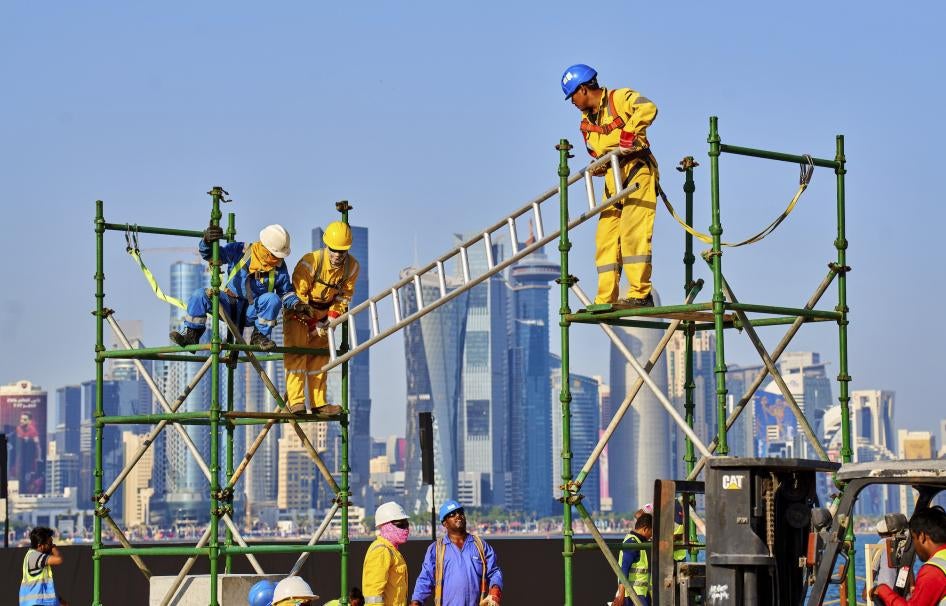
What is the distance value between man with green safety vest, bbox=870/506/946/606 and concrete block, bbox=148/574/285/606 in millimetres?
8321

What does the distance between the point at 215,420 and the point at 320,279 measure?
197 cm

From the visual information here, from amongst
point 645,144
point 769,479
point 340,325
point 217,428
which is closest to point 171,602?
point 217,428

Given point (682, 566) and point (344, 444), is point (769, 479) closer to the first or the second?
point (682, 566)

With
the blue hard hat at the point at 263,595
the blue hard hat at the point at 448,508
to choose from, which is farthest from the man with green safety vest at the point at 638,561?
the blue hard hat at the point at 263,595

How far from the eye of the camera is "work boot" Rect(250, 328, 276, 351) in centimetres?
1775

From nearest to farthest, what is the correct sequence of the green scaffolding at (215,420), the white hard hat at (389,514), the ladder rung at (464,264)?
the white hard hat at (389,514)
the ladder rung at (464,264)
the green scaffolding at (215,420)

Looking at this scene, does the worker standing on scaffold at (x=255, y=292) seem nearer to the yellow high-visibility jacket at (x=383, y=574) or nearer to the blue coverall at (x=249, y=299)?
the blue coverall at (x=249, y=299)

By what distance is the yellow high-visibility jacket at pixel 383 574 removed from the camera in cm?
1412

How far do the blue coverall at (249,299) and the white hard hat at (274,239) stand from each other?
0.84 ft

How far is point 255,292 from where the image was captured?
18.4 m

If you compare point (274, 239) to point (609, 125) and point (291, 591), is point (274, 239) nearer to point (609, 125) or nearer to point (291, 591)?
point (609, 125)

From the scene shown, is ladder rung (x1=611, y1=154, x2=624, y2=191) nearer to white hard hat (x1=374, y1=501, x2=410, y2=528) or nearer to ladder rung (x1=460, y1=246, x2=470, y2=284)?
ladder rung (x1=460, y1=246, x2=470, y2=284)

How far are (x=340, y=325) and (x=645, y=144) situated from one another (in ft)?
13.9

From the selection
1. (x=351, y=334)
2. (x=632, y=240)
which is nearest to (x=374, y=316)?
(x=351, y=334)
